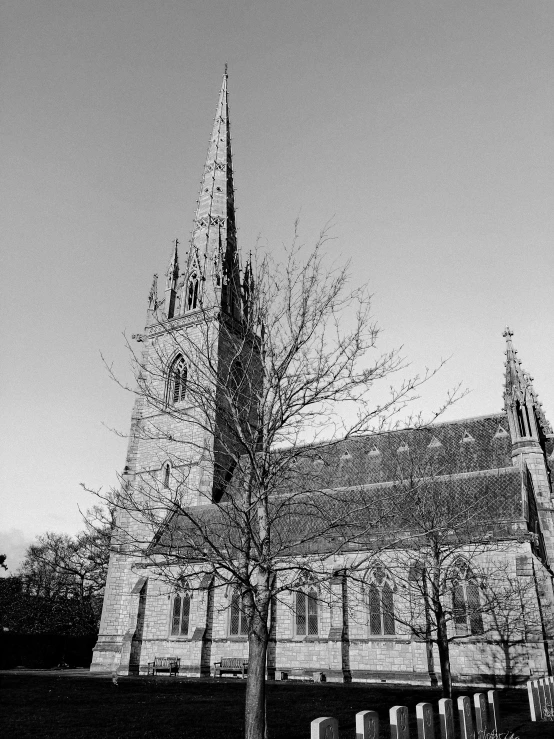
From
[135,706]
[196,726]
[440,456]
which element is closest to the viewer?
[196,726]

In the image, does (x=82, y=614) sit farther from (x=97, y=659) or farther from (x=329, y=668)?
(x=329, y=668)

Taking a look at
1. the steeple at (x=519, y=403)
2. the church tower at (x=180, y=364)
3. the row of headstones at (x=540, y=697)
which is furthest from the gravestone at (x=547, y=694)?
the steeple at (x=519, y=403)

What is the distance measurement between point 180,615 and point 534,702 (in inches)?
709

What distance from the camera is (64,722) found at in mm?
11211

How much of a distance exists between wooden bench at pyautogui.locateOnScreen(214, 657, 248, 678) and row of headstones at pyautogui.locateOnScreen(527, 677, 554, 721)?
13.5 meters

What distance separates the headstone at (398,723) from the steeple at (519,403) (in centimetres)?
2076

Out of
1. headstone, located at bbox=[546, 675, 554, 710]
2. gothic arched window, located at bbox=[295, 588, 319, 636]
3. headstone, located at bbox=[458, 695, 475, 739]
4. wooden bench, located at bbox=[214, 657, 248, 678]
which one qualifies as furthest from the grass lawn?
gothic arched window, located at bbox=[295, 588, 319, 636]

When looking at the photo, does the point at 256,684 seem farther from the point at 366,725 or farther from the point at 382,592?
the point at 382,592

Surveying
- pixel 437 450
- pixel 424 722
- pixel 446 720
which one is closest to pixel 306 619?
pixel 437 450

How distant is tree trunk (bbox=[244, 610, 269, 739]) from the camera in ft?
25.2

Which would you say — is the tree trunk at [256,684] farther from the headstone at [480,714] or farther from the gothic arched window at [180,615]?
the gothic arched window at [180,615]

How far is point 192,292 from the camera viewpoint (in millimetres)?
36781

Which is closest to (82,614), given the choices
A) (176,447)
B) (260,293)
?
(176,447)

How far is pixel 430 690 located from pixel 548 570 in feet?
25.1
